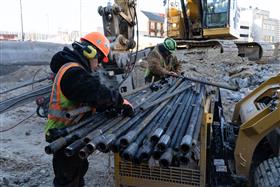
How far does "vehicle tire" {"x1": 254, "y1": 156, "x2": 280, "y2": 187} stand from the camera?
3031 millimetres

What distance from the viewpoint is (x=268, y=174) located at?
124 inches

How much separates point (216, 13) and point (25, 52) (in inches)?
321

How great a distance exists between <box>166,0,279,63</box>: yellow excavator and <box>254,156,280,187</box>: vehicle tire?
10123 mm

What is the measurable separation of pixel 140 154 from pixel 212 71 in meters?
10.2

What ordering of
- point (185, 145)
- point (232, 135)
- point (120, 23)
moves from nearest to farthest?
point (185, 145), point (232, 135), point (120, 23)

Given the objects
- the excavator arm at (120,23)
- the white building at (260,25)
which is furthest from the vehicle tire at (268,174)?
the white building at (260,25)

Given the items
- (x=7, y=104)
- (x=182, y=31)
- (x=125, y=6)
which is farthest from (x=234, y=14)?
(x=7, y=104)

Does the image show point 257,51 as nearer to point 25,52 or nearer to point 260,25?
point 25,52

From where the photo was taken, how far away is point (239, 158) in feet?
11.9

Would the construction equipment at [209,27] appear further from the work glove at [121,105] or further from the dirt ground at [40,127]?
the work glove at [121,105]

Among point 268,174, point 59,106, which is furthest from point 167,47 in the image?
point 268,174

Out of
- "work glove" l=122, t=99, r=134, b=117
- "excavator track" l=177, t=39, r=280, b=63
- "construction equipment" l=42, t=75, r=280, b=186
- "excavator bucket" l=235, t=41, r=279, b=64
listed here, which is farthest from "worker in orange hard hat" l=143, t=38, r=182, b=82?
"excavator bucket" l=235, t=41, r=279, b=64

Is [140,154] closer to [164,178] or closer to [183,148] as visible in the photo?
[183,148]

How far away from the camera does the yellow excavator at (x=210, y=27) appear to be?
13.4 m
